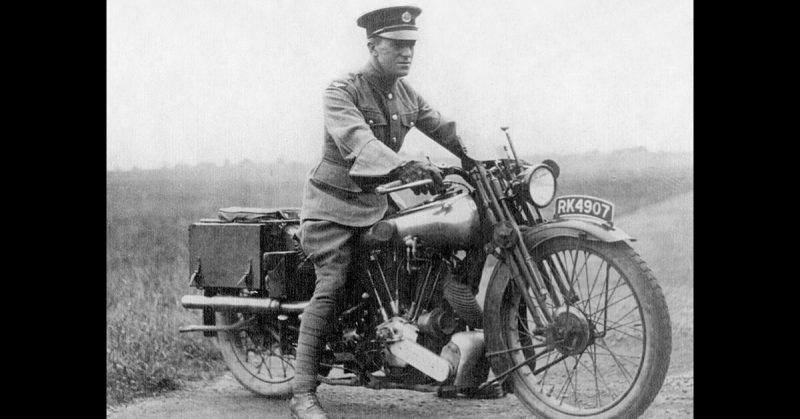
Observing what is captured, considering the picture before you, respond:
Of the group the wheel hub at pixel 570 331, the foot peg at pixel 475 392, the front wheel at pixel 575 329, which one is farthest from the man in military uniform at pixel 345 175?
the wheel hub at pixel 570 331

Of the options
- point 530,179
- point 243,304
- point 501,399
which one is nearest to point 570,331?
point 530,179

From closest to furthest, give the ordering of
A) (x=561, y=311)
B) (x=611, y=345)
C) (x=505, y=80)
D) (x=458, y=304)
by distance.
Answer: (x=561, y=311) < (x=458, y=304) < (x=505, y=80) < (x=611, y=345)

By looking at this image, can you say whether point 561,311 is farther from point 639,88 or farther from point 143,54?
point 143,54

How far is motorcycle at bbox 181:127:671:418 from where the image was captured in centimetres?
412

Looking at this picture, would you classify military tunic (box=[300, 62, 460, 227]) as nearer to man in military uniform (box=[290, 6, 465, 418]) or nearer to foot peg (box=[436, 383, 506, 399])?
man in military uniform (box=[290, 6, 465, 418])

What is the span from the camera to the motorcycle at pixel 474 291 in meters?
4.12

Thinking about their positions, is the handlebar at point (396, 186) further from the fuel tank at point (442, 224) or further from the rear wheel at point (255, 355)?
the rear wheel at point (255, 355)

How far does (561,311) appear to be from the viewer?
4180 mm

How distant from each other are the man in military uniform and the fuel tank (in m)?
0.22

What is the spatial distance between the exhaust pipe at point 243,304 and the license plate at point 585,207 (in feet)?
4.68

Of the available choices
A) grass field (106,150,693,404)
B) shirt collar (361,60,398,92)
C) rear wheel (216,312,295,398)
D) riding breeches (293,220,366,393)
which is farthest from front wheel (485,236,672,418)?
rear wheel (216,312,295,398)

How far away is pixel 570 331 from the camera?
163 inches

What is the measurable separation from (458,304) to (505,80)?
1204 millimetres

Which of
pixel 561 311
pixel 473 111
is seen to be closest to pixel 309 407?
pixel 561 311
